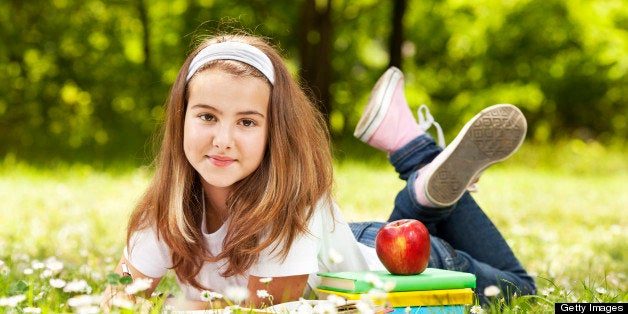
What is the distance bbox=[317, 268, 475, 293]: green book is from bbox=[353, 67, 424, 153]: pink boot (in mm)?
1380

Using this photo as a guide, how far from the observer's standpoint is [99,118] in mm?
16203

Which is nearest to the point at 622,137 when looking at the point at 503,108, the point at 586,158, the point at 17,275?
the point at 586,158

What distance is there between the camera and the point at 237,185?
2969 mm

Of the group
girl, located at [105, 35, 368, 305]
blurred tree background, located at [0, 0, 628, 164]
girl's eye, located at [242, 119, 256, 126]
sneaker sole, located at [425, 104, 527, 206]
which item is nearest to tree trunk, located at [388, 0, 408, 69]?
blurred tree background, located at [0, 0, 628, 164]

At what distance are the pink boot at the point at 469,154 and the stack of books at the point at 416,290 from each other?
0.95 meters

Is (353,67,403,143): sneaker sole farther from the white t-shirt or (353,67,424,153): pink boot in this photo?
the white t-shirt

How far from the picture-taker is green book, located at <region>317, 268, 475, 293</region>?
2656mm

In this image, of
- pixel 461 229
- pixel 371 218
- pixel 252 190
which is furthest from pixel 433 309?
pixel 371 218

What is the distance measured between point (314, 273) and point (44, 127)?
1347 cm

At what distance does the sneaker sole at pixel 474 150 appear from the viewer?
12.4ft

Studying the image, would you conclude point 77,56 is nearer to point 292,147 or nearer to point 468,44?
point 468,44

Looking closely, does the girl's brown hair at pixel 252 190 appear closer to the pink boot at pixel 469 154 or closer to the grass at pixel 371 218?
the grass at pixel 371 218

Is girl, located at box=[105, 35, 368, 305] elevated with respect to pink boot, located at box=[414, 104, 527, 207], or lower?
lower

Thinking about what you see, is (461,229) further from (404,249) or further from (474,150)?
(404,249)
